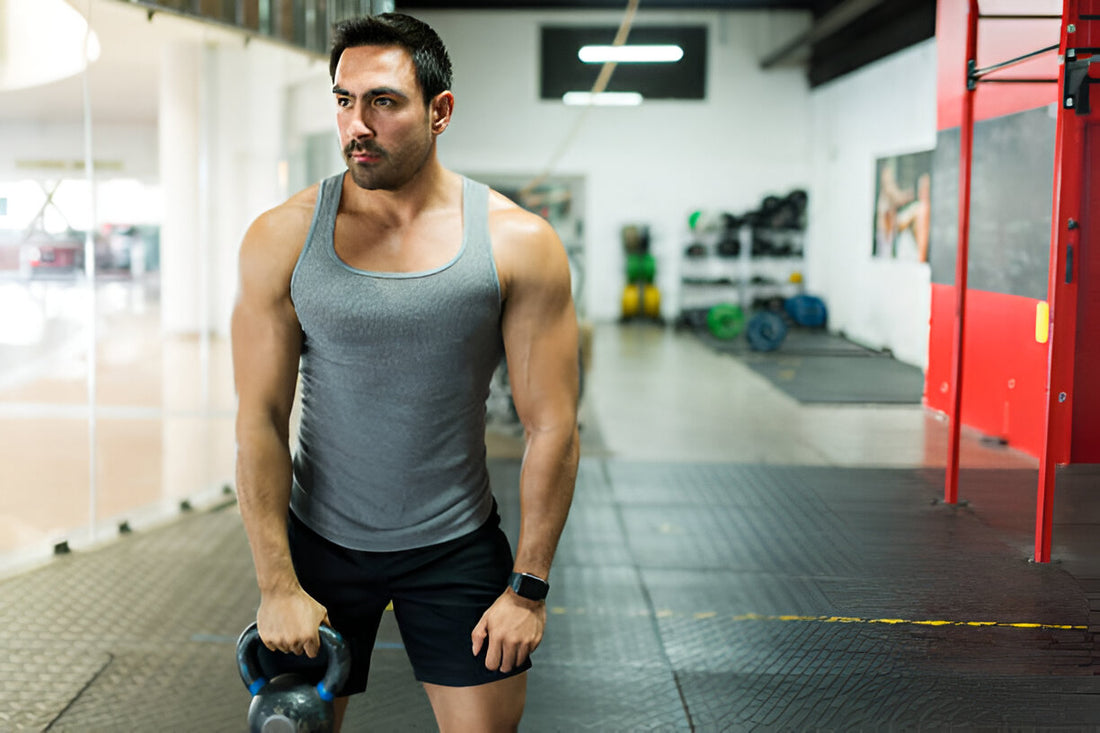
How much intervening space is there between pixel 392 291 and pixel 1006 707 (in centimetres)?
186

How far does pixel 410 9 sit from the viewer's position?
12.3 meters

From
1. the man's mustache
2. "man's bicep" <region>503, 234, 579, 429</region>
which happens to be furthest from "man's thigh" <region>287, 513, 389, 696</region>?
the man's mustache

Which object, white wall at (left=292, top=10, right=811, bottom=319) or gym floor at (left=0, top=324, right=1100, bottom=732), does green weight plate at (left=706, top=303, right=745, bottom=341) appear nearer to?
white wall at (left=292, top=10, right=811, bottom=319)

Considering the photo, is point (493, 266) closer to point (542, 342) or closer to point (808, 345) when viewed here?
point (542, 342)

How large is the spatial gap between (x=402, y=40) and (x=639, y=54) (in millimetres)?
11678

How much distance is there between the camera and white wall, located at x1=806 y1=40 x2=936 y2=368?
8.97 meters

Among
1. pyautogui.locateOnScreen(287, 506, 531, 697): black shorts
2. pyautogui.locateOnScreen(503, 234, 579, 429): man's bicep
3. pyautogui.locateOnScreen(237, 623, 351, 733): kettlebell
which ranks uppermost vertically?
pyautogui.locateOnScreen(503, 234, 579, 429): man's bicep

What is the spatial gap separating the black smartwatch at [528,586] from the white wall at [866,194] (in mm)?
6910

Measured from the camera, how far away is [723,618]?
2.99m

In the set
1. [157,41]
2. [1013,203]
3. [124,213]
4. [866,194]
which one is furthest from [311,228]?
[866,194]

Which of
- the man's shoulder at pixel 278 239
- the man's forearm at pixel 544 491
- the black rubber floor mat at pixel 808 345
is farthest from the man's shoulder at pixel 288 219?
the black rubber floor mat at pixel 808 345

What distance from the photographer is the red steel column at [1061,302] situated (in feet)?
10.4

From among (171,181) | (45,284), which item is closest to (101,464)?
(45,284)

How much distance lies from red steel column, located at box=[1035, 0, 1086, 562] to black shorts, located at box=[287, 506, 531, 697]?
233 cm
